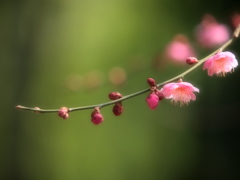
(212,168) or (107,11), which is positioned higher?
(107,11)

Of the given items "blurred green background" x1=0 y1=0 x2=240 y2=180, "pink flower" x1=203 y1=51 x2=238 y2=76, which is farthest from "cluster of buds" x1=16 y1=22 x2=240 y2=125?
"blurred green background" x1=0 y1=0 x2=240 y2=180

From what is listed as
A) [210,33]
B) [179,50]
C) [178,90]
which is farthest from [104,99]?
[178,90]

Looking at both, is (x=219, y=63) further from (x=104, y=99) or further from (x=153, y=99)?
(x=104, y=99)

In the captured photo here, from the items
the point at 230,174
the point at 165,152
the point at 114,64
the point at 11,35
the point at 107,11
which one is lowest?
the point at 230,174

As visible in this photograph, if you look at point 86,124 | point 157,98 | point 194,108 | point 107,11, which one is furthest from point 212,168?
point 157,98

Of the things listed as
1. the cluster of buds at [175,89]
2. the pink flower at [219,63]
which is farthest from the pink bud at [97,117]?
the pink flower at [219,63]

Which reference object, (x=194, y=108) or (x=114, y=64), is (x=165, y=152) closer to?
(x=194, y=108)
